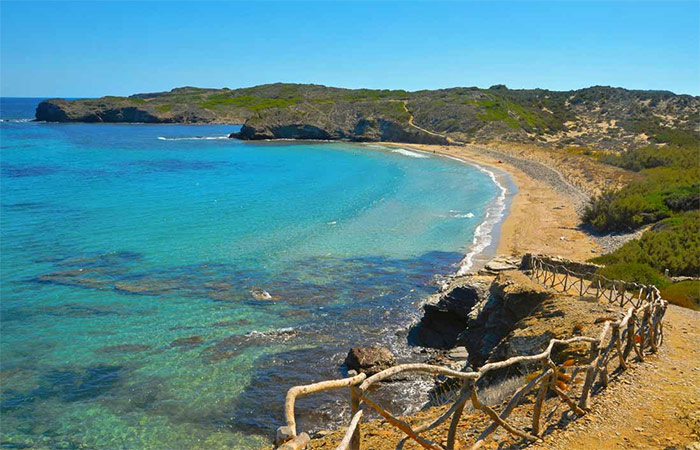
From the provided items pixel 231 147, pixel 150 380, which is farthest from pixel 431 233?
pixel 231 147

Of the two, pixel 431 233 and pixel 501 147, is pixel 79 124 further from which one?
pixel 431 233

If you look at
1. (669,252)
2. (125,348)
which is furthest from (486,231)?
(125,348)

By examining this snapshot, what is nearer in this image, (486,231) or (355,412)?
(355,412)

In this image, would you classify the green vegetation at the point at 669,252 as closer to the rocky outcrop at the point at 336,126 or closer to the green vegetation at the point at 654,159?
the green vegetation at the point at 654,159

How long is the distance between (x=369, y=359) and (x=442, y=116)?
97.0 meters

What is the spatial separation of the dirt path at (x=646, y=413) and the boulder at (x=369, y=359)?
7.91 metres

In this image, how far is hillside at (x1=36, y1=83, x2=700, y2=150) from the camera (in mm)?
92938

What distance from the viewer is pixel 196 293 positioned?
75.2 feet

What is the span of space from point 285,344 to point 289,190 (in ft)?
112

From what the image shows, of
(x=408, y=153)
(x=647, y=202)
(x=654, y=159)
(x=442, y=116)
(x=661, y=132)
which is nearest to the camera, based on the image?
(x=647, y=202)

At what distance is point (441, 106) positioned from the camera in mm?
113250

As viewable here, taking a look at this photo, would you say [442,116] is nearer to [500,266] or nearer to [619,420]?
[500,266]

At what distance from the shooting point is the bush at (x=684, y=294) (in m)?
16.4

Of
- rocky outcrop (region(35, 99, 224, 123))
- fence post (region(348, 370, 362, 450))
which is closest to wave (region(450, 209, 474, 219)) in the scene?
fence post (region(348, 370, 362, 450))
